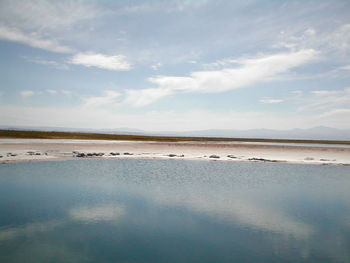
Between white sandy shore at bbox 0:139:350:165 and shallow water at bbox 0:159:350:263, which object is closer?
shallow water at bbox 0:159:350:263

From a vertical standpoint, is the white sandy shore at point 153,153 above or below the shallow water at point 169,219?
above

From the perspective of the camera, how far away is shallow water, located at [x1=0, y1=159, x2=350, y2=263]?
440 inches

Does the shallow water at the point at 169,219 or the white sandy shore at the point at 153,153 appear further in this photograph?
the white sandy shore at the point at 153,153

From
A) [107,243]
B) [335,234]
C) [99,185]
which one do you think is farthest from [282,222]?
[99,185]

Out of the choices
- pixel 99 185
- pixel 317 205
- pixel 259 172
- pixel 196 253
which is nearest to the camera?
pixel 196 253

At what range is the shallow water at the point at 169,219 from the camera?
36.7 ft

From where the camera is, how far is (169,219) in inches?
602

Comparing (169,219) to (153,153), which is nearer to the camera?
(169,219)

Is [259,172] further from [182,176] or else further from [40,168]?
[40,168]

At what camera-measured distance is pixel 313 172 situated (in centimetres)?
3397

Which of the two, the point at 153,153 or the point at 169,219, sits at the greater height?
the point at 153,153

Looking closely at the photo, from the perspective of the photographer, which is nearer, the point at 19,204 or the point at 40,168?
the point at 19,204

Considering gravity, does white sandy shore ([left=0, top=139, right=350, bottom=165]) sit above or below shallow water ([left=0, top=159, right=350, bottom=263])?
above

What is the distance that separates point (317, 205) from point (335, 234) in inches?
226
